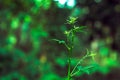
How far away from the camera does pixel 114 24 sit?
8.37 meters

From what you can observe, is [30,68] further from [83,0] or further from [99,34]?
[99,34]

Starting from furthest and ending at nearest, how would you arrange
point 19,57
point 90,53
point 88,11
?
point 88,11 < point 19,57 < point 90,53

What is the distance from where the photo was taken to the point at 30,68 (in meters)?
6.98

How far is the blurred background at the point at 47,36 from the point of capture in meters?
6.61

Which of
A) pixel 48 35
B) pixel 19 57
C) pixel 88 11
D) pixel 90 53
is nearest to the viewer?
pixel 90 53

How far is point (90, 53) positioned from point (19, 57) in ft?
17.7

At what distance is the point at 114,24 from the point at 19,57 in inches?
71.7

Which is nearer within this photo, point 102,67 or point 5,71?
point 5,71

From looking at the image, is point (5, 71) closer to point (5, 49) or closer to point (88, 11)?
point (5, 49)

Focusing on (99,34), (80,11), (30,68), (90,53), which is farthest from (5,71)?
(90,53)

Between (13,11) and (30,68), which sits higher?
(13,11)

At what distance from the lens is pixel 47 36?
680 centimetres

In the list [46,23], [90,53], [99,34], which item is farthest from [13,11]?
[90,53]

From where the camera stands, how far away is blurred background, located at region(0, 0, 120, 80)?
6.61 meters
